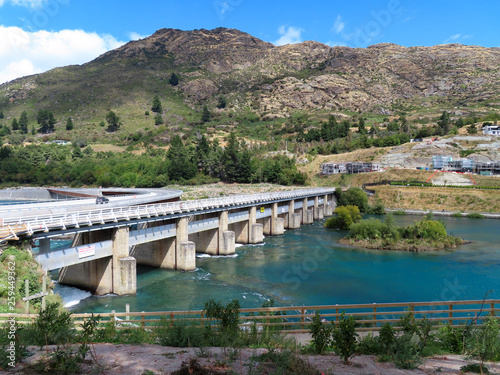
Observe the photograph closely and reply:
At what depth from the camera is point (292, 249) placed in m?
43.0

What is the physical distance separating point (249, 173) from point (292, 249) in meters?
49.5

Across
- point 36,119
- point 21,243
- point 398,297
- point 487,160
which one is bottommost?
point 398,297

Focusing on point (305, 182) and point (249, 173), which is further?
point (305, 182)

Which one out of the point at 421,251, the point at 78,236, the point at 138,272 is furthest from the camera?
the point at 421,251

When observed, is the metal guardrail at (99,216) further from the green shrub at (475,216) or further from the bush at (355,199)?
the green shrub at (475,216)

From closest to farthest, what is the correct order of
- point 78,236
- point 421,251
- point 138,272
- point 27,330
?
point 27,330, point 78,236, point 138,272, point 421,251

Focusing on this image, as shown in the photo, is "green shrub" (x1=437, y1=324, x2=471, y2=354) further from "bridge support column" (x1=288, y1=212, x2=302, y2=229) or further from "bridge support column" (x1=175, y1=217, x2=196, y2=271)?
"bridge support column" (x1=288, y1=212, x2=302, y2=229)

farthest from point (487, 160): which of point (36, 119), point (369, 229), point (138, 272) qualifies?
point (36, 119)

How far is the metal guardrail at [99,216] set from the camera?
19136mm

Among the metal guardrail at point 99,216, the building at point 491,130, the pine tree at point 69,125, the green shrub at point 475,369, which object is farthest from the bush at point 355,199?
the pine tree at point 69,125

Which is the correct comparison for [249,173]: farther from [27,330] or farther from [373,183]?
[27,330]

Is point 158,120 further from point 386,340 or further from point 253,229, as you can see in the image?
point 386,340

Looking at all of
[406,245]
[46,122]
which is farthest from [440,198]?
[46,122]

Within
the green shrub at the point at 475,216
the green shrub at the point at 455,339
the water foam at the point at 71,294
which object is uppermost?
the green shrub at the point at 455,339
